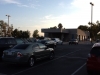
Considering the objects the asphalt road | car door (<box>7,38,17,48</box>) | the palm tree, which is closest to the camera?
the asphalt road

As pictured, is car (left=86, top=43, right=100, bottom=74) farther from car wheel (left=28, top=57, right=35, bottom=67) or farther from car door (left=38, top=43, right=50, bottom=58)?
car door (left=38, top=43, right=50, bottom=58)

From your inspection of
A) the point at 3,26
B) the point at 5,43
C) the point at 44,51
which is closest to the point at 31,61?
the point at 44,51

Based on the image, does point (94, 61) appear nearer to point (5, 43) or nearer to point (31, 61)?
point (31, 61)

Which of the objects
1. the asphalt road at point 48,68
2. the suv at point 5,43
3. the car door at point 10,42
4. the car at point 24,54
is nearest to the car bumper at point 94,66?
the asphalt road at point 48,68

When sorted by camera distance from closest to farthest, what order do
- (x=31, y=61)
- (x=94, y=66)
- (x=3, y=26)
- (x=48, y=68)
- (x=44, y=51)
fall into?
(x=94, y=66)
(x=48, y=68)
(x=31, y=61)
(x=44, y=51)
(x=3, y=26)

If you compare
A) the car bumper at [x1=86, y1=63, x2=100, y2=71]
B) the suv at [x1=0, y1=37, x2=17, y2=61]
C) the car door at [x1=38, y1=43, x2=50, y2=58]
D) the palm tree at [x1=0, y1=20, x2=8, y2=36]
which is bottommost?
the car bumper at [x1=86, y1=63, x2=100, y2=71]

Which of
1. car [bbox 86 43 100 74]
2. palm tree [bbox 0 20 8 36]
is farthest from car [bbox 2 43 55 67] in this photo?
palm tree [bbox 0 20 8 36]

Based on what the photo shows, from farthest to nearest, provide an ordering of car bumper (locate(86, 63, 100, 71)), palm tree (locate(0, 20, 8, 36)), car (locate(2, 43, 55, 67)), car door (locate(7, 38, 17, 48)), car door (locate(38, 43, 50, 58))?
palm tree (locate(0, 20, 8, 36)) → car door (locate(7, 38, 17, 48)) → car door (locate(38, 43, 50, 58)) → car (locate(2, 43, 55, 67)) → car bumper (locate(86, 63, 100, 71))

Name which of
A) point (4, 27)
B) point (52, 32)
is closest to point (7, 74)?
point (52, 32)

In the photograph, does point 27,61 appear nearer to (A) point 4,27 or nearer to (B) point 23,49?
(B) point 23,49

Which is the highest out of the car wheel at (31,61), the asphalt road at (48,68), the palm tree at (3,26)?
the palm tree at (3,26)

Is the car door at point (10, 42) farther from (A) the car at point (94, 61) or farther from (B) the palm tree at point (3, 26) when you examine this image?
(B) the palm tree at point (3, 26)

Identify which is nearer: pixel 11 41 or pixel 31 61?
pixel 31 61

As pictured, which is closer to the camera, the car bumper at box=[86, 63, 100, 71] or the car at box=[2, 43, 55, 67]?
the car bumper at box=[86, 63, 100, 71]
